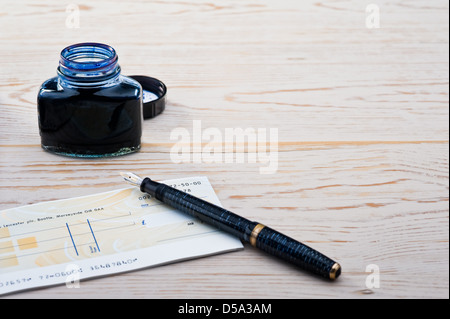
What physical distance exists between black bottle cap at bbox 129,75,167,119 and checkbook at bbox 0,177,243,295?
220mm

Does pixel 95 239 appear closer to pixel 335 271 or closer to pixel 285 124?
pixel 335 271

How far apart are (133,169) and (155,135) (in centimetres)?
11

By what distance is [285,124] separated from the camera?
3.42ft

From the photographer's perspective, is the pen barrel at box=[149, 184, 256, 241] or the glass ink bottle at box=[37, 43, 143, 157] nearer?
the pen barrel at box=[149, 184, 256, 241]

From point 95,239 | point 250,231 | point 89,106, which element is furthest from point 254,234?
point 89,106

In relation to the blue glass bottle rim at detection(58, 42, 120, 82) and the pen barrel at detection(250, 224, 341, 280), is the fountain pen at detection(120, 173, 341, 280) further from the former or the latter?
the blue glass bottle rim at detection(58, 42, 120, 82)

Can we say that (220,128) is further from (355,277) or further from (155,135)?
(355,277)

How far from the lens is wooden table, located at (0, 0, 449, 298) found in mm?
726

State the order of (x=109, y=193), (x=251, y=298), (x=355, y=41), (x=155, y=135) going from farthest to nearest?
1. (x=355, y=41)
2. (x=155, y=135)
3. (x=109, y=193)
4. (x=251, y=298)

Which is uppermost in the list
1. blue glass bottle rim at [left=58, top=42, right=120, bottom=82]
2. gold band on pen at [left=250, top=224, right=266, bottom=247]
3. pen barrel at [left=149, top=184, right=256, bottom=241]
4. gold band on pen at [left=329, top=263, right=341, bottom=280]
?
blue glass bottle rim at [left=58, top=42, right=120, bottom=82]

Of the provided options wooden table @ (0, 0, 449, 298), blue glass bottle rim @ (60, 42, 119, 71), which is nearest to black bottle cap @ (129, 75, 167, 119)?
wooden table @ (0, 0, 449, 298)

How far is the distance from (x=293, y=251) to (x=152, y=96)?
442mm

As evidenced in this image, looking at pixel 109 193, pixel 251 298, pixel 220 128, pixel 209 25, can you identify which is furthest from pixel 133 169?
pixel 209 25

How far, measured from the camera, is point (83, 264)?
71 cm
